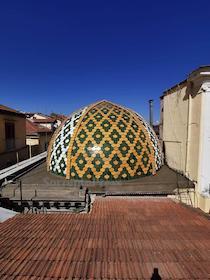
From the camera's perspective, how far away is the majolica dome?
8.62 m

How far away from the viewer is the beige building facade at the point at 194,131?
795 centimetres

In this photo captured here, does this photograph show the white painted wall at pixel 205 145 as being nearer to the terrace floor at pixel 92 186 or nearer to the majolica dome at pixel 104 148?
the terrace floor at pixel 92 186

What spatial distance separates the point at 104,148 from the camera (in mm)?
8742

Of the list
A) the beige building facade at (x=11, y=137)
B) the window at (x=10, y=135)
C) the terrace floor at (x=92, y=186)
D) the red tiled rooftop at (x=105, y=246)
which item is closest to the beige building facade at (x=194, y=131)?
the terrace floor at (x=92, y=186)

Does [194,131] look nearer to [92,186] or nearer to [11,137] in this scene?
[92,186]

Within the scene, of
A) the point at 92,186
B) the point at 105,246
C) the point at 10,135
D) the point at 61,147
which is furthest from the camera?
the point at 10,135

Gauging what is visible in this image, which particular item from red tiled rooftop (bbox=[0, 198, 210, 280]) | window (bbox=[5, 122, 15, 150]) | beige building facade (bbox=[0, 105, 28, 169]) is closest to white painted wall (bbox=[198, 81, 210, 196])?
red tiled rooftop (bbox=[0, 198, 210, 280])

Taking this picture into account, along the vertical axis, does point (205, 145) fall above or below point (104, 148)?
above

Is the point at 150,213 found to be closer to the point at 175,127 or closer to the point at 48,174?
the point at 48,174

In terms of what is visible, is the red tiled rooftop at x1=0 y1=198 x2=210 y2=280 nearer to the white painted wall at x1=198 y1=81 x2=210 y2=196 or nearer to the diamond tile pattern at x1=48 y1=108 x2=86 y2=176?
the white painted wall at x1=198 y1=81 x2=210 y2=196

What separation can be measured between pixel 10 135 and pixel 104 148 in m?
8.07

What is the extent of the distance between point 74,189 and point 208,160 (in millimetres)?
5039

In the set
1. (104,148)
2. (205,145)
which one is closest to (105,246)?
(104,148)

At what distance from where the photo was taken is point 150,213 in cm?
606
